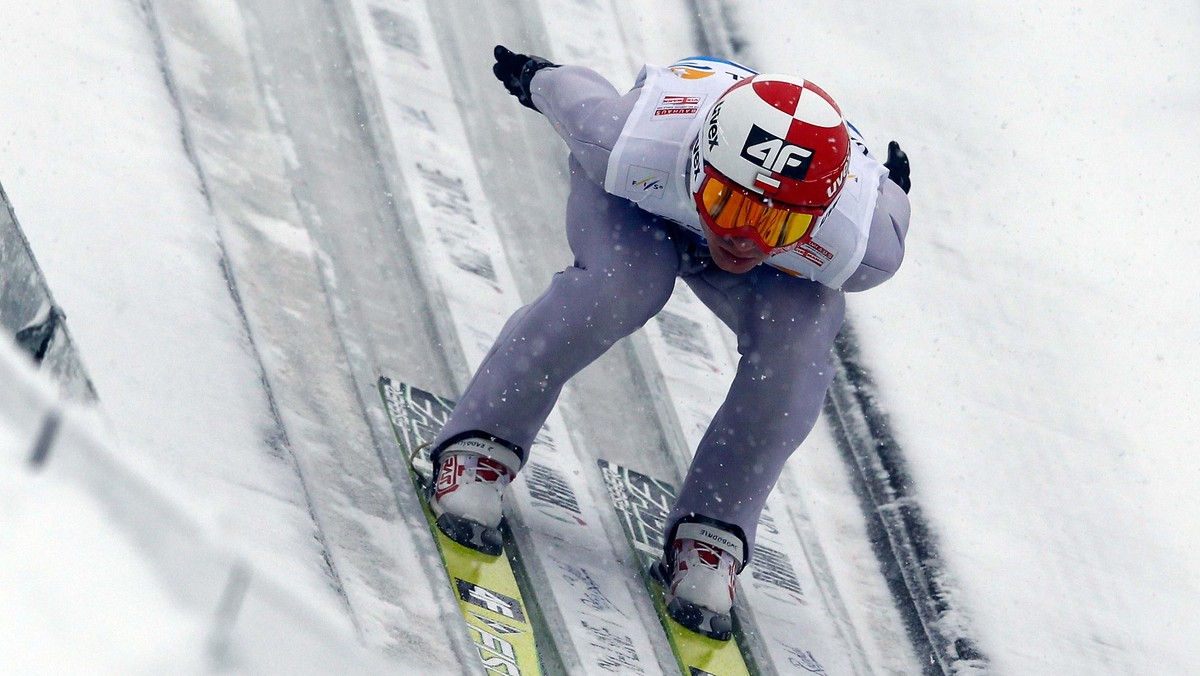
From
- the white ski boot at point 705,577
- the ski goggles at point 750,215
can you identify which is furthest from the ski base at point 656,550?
the ski goggles at point 750,215

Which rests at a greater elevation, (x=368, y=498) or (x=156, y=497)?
(x=156, y=497)

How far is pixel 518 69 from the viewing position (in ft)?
11.9

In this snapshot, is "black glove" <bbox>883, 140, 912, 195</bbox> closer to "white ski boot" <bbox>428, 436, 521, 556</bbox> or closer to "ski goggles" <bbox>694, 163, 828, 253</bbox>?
"ski goggles" <bbox>694, 163, 828, 253</bbox>

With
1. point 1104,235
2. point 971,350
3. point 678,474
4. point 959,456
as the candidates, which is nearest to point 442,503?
point 678,474

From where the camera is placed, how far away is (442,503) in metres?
3.46

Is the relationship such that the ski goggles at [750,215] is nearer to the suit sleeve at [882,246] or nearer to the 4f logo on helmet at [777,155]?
the 4f logo on helmet at [777,155]

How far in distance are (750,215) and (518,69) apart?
0.91 meters

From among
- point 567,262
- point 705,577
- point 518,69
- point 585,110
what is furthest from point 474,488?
point 567,262

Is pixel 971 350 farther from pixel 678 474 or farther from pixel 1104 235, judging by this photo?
pixel 678 474

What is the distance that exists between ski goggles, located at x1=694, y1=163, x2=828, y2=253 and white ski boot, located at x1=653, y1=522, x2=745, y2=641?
770 millimetres

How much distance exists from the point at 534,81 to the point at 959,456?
1.83 meters

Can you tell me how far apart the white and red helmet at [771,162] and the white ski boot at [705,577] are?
77 centimetres

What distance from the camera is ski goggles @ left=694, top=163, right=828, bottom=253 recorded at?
3.00 meters

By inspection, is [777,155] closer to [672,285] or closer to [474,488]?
[672,285]
